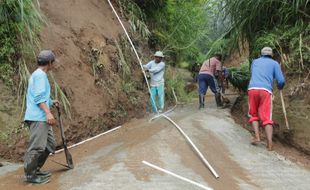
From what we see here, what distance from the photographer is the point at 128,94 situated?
10.3 m

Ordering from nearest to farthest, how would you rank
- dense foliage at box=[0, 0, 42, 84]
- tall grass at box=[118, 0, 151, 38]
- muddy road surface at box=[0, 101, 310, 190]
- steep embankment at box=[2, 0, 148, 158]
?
muddy road surface at box=[0, 101, 310, 190]
dense foliage at box=[0, 0, 42, 84]
steep embankment at box=[2, 0, 148, 158]
tall grass at box=[118, 0, 151, 38]

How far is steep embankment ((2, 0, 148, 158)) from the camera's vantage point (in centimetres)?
822

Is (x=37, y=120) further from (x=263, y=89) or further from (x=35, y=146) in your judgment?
(x=263, y=89)

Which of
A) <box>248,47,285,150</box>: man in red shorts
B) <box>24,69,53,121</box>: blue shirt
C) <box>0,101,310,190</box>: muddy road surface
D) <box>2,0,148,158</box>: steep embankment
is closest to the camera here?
<box>24,69,53,121</box>: blue shirt

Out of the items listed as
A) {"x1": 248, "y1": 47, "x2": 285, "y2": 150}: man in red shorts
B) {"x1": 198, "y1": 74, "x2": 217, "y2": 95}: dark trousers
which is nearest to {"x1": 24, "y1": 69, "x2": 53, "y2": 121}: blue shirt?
{"x1": 248, "y1": 47, "x2": 285, "y2": 150}: man in red shorts

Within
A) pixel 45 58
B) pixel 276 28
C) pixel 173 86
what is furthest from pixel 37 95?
pixel 173 86

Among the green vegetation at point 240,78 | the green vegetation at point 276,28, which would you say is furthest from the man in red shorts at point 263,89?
the green vegetation at point 240,78

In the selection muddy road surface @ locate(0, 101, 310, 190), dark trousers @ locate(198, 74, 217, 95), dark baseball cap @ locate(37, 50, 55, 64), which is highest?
dark baseball cap @ locate(37, 50, 55, 64)

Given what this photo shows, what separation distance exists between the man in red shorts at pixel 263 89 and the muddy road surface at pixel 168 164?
0.42m

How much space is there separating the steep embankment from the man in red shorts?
2698 millimetres

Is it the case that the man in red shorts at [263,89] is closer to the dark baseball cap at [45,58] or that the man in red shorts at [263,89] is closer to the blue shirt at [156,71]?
the blue shirt at [156,71]

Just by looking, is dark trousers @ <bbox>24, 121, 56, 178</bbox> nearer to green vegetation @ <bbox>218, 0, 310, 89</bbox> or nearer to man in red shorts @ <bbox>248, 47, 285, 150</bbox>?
man in red shorts @ <bbox>248, 47, 285, 150</bbox>

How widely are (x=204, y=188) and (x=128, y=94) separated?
16.0 ft

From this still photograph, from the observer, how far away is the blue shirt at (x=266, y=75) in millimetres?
7949
